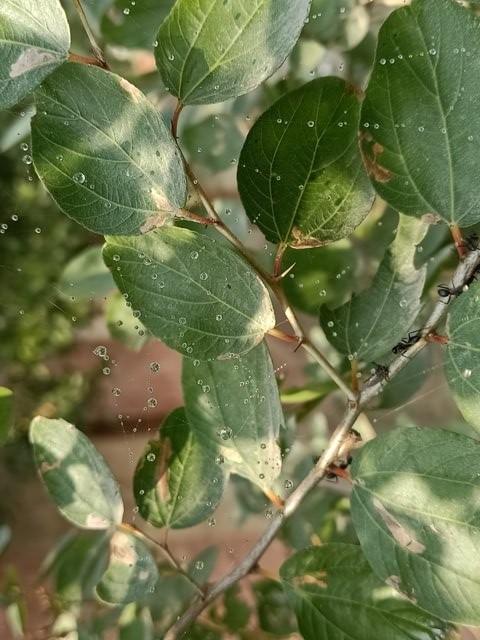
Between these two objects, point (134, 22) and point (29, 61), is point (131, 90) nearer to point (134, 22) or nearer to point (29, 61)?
point (29, 61)

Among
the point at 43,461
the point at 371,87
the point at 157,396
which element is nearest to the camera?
the point at 371,87

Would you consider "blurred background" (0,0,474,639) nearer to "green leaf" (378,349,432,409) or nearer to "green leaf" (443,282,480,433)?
"green leaf" (378,349,432,409)

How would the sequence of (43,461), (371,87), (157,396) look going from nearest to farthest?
(371,87)
(43,461)
(157,396)

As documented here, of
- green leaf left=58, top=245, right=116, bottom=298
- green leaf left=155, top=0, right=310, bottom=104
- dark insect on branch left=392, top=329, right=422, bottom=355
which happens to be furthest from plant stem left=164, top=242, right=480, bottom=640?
green leaf left=58, top=245, right=116, bottom=298

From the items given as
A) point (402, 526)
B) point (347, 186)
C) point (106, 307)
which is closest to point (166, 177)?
point (347, 186)

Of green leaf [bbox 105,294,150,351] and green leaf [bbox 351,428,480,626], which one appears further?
green leaf [bbox 105,294,150,351]

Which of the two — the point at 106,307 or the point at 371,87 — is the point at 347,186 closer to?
the point at 371,87

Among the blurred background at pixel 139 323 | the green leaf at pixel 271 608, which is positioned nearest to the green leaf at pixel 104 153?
the blurred background at pixel 139 323

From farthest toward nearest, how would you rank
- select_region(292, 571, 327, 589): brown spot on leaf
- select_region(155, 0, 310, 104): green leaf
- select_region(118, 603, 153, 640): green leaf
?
select_region(118, 603, 153, 640): green leaf → select_region(292, 571, 327, 589): brown spot on leaf → select_region(155, 0, 310, 104): green leaf
